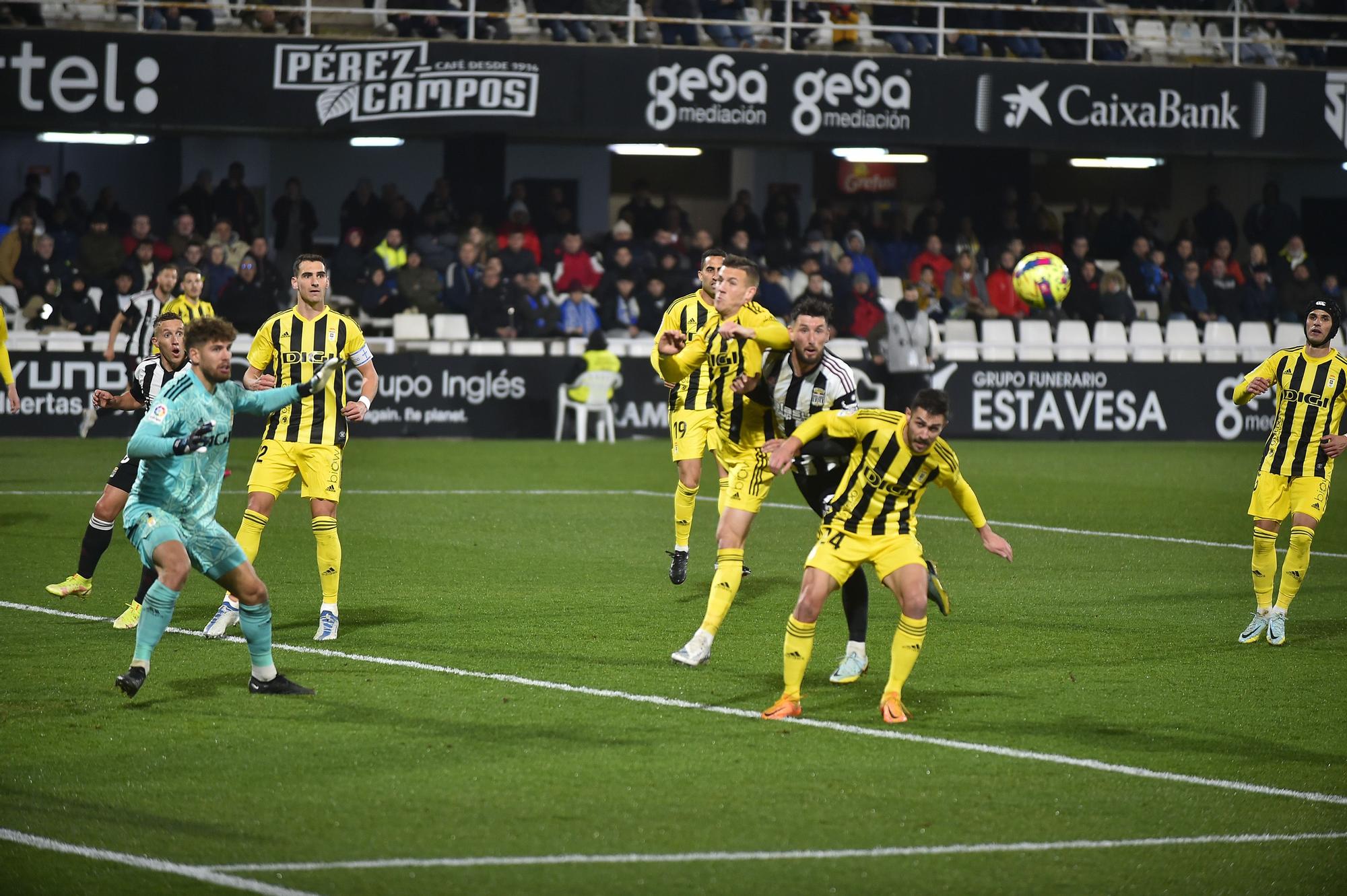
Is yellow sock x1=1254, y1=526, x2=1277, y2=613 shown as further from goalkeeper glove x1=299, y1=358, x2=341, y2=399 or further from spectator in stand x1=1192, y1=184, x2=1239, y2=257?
spectator in stand x1=1192, y1=184, x2=1239, y2=257

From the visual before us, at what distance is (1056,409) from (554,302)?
25.2ft

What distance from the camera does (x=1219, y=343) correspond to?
2634 centimetres

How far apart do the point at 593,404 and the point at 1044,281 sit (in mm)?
9427

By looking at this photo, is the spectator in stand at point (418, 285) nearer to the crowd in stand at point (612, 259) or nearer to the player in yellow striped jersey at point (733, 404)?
the crowd in stand at point (612, 259)

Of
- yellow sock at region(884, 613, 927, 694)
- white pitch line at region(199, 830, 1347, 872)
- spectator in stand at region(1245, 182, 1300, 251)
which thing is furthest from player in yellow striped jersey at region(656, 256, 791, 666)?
spectator in stand at region(1245, 182, 1300, 251)

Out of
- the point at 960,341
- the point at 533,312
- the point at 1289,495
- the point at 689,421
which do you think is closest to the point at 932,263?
the point at 960,341

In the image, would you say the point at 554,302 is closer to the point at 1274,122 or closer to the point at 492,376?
the point at 492,376

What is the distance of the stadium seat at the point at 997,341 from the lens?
82.3ft

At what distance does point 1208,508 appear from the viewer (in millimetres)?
16797

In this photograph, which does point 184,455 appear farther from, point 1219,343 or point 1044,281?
point 1219,343

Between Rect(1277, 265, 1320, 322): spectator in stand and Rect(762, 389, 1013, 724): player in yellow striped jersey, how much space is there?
21428 millimetres

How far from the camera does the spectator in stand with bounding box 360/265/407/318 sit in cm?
2358

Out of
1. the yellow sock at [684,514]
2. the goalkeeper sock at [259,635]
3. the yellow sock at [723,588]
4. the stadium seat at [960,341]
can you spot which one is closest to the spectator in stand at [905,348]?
the stadium seat at [960,341]

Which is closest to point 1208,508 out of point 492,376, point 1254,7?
point 492,376
